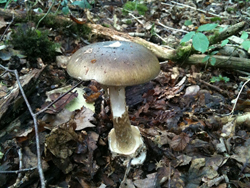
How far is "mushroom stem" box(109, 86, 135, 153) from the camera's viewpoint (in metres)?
2.36

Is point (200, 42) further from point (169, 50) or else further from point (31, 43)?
point (31, 43)

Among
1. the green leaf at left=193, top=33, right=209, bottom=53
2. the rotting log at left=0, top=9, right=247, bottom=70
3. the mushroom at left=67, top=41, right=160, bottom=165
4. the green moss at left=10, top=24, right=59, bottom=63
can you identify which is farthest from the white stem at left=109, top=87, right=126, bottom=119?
the rotting log at left=0, top=9, right=247, bottom=70

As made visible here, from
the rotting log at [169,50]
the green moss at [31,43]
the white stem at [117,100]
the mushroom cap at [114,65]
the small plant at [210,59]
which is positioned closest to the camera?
the mushroom cap at [114,65]

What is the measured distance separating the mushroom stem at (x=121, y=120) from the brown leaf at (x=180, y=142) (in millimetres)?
598

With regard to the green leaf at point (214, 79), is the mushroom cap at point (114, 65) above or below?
above

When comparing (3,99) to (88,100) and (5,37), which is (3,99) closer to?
(88,100)

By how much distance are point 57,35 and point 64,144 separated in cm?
313

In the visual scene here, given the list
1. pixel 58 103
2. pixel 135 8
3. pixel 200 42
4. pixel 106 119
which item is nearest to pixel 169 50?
pixel 200 42

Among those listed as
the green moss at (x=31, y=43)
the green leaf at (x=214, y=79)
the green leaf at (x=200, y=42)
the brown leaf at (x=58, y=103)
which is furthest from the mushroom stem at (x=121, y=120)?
the green leaf at (x=214, y=79)

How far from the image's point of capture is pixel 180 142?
2.75 m

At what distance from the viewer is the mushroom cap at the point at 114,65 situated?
5.93 feet

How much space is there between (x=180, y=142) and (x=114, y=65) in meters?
1.61

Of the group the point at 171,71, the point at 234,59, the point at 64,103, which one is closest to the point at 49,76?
the point at 64,103

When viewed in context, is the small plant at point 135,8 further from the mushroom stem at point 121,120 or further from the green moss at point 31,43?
the mushroom stem at point 121,120
